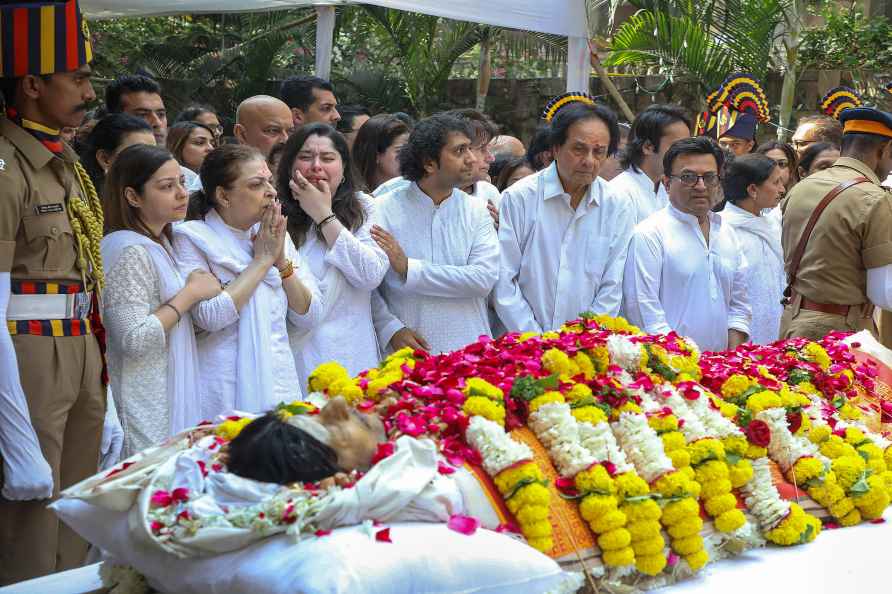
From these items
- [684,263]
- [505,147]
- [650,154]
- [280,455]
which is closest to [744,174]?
[650,154]

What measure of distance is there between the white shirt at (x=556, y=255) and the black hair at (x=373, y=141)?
90 cm

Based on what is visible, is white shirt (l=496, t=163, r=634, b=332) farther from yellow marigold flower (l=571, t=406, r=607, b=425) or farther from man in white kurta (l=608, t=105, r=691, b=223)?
yellow marigold flower (l=571, t=406, r=607, b=425)

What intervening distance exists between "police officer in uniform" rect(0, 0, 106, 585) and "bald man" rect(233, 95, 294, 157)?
2138mm

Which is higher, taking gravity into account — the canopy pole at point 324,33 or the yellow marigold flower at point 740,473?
the canopy pole at point 324,33

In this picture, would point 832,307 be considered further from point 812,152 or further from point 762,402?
point 812,152

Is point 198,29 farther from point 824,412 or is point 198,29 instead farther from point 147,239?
point 824,412

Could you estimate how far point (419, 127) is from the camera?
16.6 feet

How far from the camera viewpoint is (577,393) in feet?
10.8

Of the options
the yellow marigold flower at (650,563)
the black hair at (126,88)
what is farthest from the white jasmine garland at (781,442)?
the black hair at (126,88)

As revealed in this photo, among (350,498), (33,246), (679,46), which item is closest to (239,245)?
(33,246)

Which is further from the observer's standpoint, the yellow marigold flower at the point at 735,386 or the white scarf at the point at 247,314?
the white scarf at the point at 247,314

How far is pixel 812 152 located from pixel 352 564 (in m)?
6.23

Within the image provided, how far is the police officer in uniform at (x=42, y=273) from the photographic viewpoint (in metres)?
3.56

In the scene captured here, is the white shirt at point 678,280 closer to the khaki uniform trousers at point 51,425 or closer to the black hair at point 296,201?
the black hair at point 296,201
